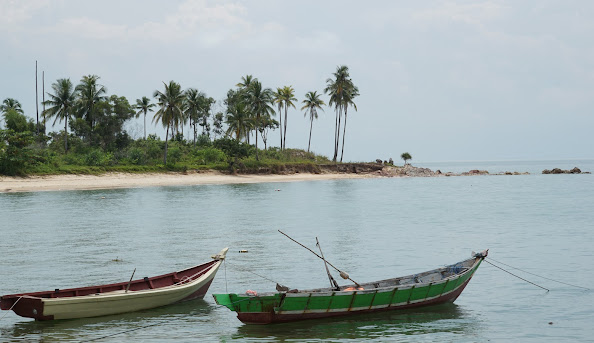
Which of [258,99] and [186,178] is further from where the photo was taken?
[258,99]

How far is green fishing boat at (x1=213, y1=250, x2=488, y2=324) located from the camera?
53.4ft

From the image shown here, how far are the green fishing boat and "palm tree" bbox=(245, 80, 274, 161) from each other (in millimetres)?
80708

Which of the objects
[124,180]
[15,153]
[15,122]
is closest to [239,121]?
[124,180]

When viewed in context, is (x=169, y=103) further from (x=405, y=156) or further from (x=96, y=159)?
(x=405, y=156)

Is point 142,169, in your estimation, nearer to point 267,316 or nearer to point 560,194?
point 560,194

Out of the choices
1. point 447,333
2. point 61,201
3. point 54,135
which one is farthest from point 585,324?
point 54,135

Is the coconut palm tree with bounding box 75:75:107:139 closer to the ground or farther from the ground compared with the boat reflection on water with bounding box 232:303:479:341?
farther from the ground

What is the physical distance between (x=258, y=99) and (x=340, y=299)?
83366 millimetres

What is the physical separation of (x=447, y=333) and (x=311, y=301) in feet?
12.6

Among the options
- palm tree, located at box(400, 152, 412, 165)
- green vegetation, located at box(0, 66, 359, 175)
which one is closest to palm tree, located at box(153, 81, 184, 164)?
green vegetation, located at box(0, 66, 359, 175)

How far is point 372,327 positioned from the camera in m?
17.2

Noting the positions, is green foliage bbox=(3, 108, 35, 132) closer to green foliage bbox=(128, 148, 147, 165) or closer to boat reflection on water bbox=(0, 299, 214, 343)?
green foliage bbox=(128, 148, 147, 165)

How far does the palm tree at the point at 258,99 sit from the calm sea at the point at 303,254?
37.8 metres

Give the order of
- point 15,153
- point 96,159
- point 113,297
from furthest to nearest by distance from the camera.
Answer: point 96,159, point 15,153, point 113,297
